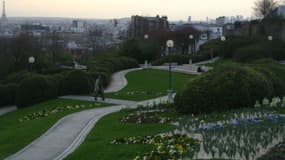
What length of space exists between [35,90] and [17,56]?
22020mm

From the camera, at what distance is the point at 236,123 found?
1221 cm

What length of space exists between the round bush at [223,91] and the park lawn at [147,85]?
8.69 m

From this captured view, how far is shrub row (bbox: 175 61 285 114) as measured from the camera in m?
16.4

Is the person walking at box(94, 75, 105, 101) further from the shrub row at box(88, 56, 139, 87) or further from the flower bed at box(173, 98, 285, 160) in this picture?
the flower bed at box(173, 98, 285, 160)

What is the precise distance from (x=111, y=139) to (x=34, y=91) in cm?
1805

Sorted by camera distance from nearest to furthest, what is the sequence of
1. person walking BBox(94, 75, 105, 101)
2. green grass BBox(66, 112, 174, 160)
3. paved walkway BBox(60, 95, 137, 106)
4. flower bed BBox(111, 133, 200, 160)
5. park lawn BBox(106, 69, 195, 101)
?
flower bed BBox(111, 133, 200, 160), green grass BBox(66, 112, 174, 160), paved walkway BBox(60, 95, 137, 106), person walking BBox(94, 75, 105, 101), park lawn BBox(106, 69, 195, 101)

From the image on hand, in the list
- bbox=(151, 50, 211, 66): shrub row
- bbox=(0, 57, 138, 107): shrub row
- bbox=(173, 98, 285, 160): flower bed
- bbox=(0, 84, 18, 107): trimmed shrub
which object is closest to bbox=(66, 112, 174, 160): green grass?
bbox=(173, 98, 285, 160): flower bed

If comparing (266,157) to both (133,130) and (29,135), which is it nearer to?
(133,130)

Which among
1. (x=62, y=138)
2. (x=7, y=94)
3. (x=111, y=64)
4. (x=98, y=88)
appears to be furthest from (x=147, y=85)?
(x=62, y=138)

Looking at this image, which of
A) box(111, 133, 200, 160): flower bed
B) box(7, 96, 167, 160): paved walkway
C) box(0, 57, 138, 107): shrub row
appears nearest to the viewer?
box(111, 133, 200, 160): flower bed

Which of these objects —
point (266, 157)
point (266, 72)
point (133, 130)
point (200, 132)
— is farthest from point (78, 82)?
point (266, 157)

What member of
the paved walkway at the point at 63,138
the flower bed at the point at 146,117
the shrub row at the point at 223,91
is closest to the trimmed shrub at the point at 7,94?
the paved walkway at the point at 63,138

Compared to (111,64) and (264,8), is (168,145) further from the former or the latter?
(264,8)

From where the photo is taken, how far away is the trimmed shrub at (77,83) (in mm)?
30406
